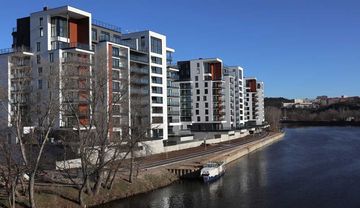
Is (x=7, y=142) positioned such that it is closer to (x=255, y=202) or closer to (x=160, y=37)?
(x=255, y=202)

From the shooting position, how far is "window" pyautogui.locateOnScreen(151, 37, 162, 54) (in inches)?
3583

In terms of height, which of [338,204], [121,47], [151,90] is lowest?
[338,204]

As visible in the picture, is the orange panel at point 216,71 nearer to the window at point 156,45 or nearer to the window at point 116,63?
the window at point 156,45

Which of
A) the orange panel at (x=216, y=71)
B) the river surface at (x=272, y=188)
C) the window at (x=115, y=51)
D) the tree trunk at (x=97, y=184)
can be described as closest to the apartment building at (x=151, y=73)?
the window at (x=115, y=51)

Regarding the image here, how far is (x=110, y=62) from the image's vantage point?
76938 millimetres

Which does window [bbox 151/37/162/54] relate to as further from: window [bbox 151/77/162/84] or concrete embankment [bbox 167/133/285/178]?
concrete embankment [bbox 167/133/285/178]

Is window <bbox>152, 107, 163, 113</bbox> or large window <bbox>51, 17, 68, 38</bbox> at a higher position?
large window <bbox>51, 17, 68, 38</bbox>

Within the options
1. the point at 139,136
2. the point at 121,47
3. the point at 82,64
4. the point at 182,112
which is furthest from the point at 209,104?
the point at 139,136

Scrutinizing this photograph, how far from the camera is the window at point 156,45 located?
299 ft

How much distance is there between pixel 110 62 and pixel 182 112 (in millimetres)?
53718

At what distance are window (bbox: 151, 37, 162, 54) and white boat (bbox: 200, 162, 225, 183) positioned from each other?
32581mm

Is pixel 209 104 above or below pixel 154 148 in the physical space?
above

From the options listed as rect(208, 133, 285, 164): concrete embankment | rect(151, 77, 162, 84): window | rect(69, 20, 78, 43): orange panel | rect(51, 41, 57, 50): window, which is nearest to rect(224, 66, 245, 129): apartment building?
rect(208, 133, 285, 164): concrete embankment

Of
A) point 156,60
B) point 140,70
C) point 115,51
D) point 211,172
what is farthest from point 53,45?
point 211,172
